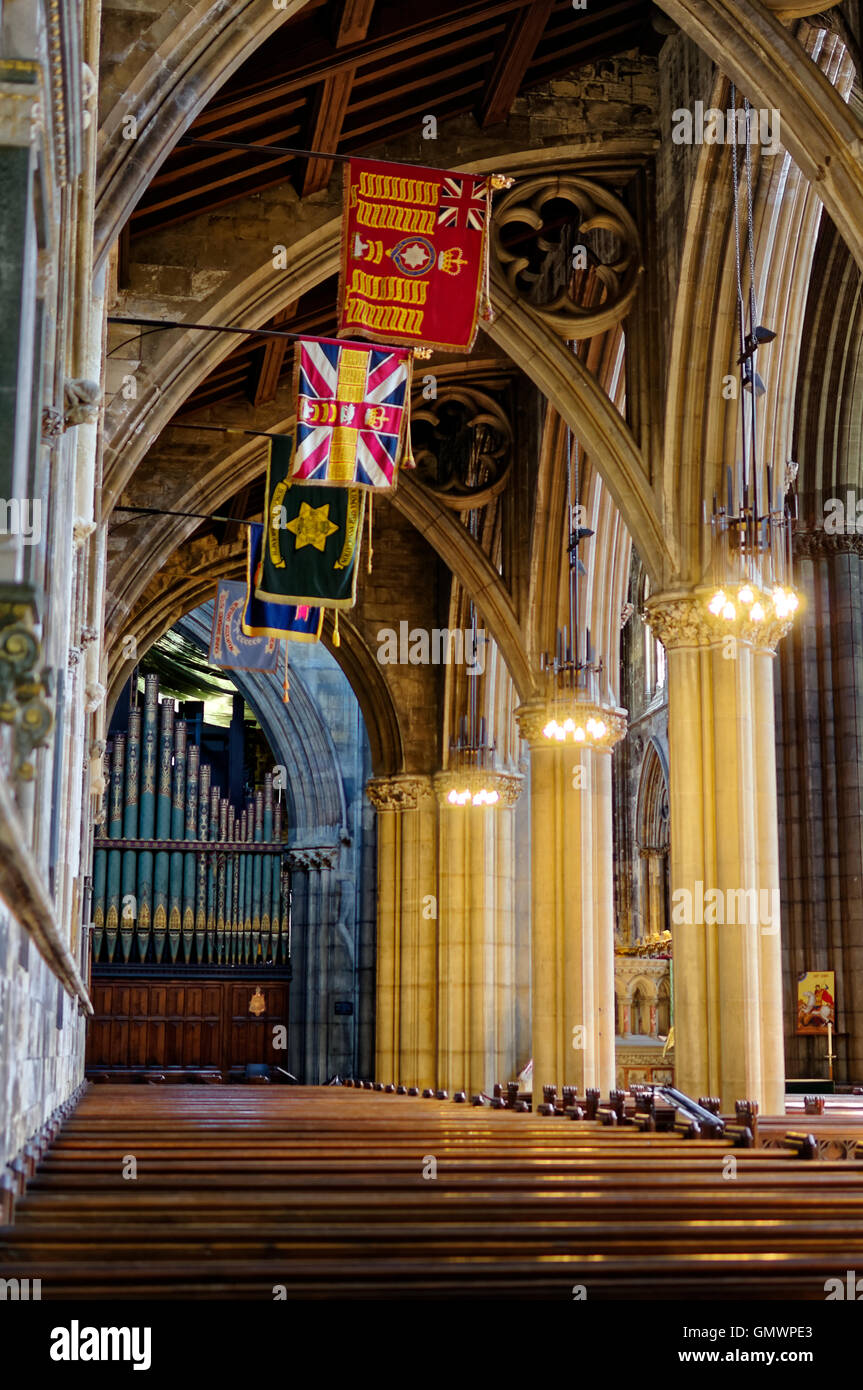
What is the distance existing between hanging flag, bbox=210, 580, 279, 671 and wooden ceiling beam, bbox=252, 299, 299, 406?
2.16 metres

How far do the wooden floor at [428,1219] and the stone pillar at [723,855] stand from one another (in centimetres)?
490

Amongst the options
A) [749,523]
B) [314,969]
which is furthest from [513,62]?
[314,969]

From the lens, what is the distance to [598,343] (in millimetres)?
16188

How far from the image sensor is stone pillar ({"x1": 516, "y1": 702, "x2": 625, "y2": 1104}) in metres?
16.9

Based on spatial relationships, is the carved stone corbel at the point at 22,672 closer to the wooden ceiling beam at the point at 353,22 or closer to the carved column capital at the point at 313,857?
the wooden ceiling beam at the point at 353,22

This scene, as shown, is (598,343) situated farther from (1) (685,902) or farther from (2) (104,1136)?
(2) (104,1136)

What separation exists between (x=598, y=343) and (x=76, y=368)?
10353 mm

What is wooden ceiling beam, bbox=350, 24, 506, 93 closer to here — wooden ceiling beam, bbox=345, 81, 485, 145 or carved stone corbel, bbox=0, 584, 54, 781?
wooden ceiling beam, bbox=345, 81, 485, 145

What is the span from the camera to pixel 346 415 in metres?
11.2

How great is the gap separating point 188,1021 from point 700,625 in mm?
16669

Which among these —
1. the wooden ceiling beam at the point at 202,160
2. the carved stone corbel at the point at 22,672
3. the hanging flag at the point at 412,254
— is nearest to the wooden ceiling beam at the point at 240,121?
the wooden ceiling beam at the point at 202,160

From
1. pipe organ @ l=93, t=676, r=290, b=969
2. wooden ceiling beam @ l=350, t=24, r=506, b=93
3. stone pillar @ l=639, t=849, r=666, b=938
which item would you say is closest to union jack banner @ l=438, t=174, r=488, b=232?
wooden ceiling beam @ l=350, t=24, r=506, b=93

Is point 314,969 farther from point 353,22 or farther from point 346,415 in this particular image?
Answer: point 353,22

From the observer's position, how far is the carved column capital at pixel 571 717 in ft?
57.7
